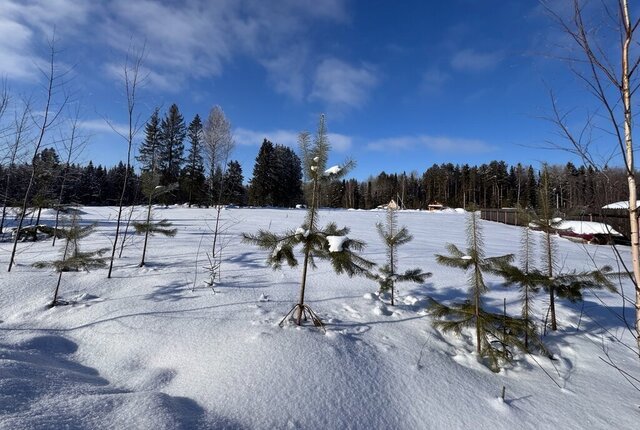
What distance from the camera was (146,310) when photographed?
4656 millimetres

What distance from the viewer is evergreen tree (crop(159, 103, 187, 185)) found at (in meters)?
33.6

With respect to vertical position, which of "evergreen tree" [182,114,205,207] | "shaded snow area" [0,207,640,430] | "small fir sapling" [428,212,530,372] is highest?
"evergreen tree" [182,114,205,207]

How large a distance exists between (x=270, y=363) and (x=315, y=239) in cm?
157

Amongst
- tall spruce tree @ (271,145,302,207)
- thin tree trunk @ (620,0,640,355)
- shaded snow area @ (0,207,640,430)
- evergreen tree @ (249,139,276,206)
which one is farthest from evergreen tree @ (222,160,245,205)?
thin tree trunk @ (620,0,640,355)

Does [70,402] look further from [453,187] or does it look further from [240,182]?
[453,187]

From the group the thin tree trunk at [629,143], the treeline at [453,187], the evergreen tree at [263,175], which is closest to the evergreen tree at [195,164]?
the evergreen tree at [263,175]

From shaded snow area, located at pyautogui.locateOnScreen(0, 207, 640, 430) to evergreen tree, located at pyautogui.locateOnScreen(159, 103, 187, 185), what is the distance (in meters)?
30.7

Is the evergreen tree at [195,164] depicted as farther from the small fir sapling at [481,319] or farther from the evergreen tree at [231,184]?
the small fir sapling at [481,319]

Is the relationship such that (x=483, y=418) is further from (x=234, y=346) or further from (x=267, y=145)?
(x=267, y=145)

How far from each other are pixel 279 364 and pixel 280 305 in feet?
5.79

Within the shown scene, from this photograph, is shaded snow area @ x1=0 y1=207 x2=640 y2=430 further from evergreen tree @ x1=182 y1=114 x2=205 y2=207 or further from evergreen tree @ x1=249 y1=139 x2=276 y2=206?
evergreen tree @ x1=249 y1=139 x2=276 y2=206

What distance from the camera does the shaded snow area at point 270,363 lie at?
2.48 metres

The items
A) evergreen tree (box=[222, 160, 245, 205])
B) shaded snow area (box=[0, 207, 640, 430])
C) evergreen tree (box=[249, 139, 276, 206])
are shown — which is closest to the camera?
shaded snow area (box=[0, 207, 640, 430])

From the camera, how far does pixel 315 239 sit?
12.9ft
